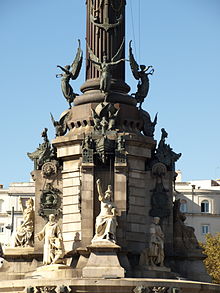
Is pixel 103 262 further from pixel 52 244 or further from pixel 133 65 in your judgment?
pixel 133 65

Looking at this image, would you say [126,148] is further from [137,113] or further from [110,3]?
[110,3]

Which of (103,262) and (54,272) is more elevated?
(103,262)

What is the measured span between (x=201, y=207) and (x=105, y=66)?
47.2 meters

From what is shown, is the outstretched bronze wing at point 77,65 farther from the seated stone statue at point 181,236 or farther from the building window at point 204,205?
the building window at point 204,205

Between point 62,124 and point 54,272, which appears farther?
point 62,124

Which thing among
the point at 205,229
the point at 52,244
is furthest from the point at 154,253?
the point at 205,229

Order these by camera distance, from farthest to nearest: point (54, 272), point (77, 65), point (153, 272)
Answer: point (77, 65) → point (153, 272) → point (54, 272)

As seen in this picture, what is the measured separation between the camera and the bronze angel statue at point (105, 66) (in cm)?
5466

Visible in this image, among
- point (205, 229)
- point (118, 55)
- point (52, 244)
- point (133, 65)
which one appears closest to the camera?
point (52, 244)

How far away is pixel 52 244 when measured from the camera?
52375 millimetres

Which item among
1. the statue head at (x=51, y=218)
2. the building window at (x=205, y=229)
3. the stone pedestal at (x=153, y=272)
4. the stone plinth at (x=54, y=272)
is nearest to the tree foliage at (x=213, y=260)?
the building window at (x=205, y=229)

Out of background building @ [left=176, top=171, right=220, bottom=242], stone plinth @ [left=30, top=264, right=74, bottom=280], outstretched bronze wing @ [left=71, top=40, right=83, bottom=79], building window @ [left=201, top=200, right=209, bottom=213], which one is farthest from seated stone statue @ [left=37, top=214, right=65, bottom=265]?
building window @ [left=201, top=200, right=209, bottom=213]

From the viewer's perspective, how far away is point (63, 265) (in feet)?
170

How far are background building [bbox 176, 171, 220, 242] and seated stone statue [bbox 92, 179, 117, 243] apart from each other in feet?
150
